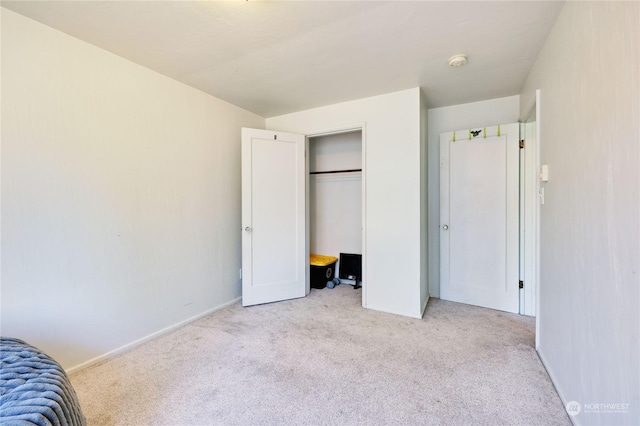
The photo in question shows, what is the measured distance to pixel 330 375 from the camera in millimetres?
1841

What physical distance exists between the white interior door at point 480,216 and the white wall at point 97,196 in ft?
8.65

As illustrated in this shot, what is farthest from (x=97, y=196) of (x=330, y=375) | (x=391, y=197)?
(x=391, y=197)

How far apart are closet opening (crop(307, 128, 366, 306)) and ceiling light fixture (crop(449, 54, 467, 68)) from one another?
5.64 ft

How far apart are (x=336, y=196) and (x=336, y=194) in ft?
0.10

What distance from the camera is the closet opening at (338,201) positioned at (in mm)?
3836

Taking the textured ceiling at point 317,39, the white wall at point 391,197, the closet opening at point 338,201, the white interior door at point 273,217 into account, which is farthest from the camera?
the closet opening at point 338,201

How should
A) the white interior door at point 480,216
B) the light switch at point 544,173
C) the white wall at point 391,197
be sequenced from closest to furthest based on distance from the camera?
the light switch at point 544,173, the white wall at point 391,197, the white interior door at point 480,216

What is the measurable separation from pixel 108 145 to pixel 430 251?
3324mm

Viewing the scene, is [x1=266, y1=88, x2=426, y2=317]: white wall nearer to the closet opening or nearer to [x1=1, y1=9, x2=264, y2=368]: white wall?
the closet opening

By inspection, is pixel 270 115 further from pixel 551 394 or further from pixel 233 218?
pixel 551 394

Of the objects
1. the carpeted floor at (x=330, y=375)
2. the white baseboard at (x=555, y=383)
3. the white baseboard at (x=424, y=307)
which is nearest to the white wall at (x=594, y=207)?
the white baseboard at (x=555, y=383)

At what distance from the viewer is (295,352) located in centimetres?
213

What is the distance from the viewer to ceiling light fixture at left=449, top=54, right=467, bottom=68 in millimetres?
2084

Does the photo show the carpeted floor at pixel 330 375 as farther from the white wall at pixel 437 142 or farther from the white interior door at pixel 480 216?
the white wall at pixel 437 142
